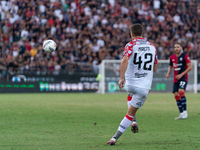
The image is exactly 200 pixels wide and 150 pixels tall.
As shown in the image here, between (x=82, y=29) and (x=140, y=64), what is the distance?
19.0 m

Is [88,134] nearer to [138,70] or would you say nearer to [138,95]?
[138,95]

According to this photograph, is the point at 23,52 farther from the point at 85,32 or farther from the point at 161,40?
the point at 161,40

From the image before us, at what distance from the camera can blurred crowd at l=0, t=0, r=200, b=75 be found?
73.9ft

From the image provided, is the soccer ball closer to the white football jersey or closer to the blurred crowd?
the white football jersey

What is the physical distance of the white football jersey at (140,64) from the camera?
609cm

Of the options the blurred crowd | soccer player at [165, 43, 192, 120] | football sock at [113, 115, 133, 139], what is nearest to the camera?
football sock at [113, 115, 133, 139]

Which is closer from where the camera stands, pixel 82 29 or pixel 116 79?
pixel 116 79

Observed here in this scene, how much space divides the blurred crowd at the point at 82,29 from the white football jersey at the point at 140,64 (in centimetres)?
1614

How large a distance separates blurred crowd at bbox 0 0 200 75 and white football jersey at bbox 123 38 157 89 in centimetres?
1614

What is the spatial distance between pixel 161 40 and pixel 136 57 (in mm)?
20522

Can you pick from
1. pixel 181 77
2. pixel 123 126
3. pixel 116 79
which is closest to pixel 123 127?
pixel 123 126

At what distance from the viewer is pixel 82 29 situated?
24859 millimetres

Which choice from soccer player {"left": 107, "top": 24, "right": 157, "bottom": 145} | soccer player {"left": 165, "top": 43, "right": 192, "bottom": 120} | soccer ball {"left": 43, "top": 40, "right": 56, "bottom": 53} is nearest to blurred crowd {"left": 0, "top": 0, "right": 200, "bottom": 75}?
soccer ball {"left": 43, "top": 40, "right": 56, "bottom": 53}


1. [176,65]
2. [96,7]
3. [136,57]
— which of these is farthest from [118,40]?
[136,57]
